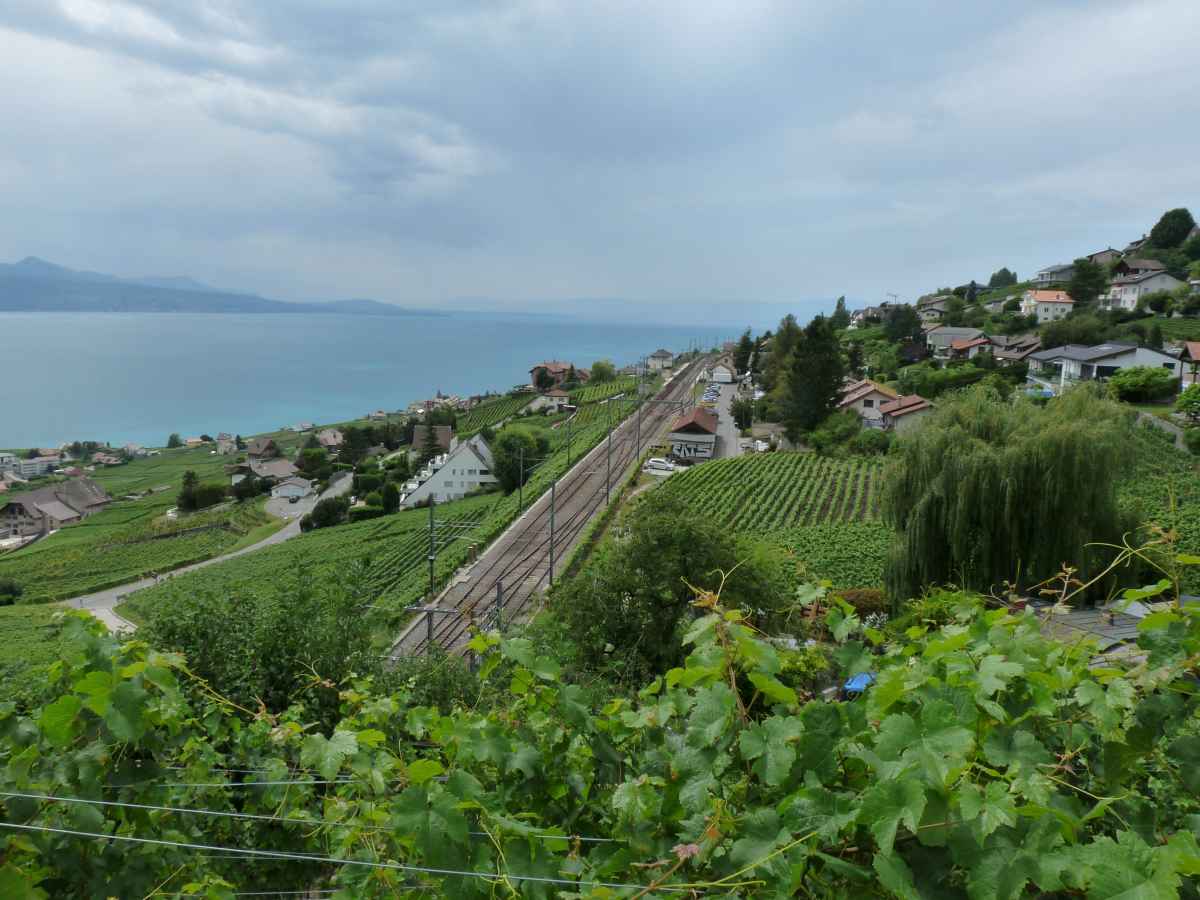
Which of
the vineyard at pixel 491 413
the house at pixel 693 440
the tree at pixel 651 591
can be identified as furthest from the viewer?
the vineyard at pixel 491 413

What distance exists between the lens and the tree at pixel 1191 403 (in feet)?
96.0

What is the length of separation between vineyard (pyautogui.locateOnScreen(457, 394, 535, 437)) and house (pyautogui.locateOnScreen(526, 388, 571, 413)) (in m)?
1.65

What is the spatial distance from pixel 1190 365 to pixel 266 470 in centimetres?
7460

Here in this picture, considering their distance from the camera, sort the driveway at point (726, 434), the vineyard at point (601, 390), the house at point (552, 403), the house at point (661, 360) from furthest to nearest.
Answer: the house at point (661, 360) → the house at point (552, 403) → the vineyard at point (601, 390) → the driveway at point (726, 434)

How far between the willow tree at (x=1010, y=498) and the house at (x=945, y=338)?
4631 centimetres

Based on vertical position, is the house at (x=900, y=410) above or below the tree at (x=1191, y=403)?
below

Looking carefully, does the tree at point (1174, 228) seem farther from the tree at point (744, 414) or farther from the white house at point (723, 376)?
the tree at point (744, 414)

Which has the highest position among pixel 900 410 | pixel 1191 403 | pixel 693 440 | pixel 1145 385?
pixel 1145 385

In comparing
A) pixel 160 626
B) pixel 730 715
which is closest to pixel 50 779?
pixel 730 715

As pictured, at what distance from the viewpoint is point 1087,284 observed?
58.0 metres

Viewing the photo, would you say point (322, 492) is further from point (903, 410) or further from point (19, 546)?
point (903, 410)

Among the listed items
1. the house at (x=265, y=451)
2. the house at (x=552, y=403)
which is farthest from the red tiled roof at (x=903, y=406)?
the house at (x=265, y=451)

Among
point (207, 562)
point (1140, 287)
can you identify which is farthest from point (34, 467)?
point (1140, 287)

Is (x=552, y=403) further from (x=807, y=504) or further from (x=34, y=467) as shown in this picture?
(x=34, y=467)
